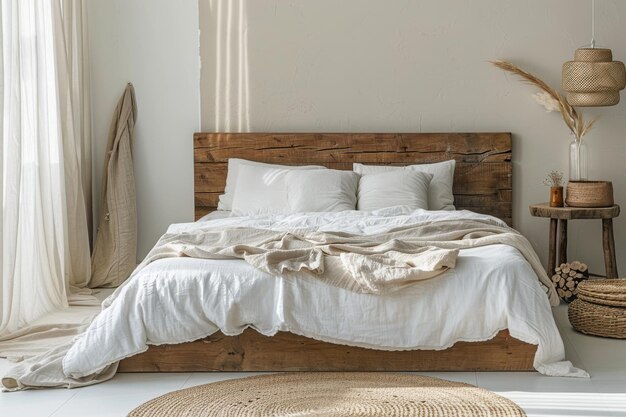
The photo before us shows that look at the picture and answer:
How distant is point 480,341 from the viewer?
13.1 ft

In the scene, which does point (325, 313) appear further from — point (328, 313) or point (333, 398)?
point (333, 398)

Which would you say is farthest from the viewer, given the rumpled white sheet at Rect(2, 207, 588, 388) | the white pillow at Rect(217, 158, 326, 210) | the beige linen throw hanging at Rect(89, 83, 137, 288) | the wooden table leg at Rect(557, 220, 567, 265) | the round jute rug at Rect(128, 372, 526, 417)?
→ the beige linen throw hanging at Rect(89, 83, 137, 288)

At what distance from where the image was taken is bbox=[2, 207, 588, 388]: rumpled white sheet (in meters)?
3.94

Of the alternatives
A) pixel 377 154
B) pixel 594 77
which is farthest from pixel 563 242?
pixel 377 154

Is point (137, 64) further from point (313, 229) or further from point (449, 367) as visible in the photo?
point (449, 367)

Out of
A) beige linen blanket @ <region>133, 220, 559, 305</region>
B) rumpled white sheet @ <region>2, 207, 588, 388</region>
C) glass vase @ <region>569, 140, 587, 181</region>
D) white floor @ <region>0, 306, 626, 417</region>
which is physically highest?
glass vase @ <region>569, 140, 587, 181</region>

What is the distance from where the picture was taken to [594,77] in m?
5.71

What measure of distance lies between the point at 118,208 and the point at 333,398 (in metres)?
3.02

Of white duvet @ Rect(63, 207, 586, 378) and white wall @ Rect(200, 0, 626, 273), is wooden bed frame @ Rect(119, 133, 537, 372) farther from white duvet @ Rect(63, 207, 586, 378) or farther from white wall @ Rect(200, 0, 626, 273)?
white duvet @ Rect(63, 207, 586, 378)

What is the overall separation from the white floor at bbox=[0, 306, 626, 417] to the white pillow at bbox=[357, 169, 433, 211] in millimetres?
1695

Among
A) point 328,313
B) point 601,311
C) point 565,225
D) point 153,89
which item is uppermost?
point 153,89

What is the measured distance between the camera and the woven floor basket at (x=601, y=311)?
4.64m

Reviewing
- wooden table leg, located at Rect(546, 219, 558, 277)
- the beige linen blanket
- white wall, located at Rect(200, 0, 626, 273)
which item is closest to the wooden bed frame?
white wall, located at Rect(200, 0, 626, 273)

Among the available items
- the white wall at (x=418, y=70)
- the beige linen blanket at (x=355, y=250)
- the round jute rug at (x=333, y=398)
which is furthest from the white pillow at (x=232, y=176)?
the round jute rug at (x=333, y=398)
